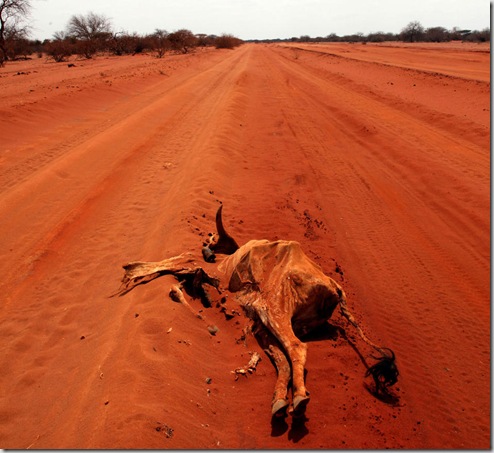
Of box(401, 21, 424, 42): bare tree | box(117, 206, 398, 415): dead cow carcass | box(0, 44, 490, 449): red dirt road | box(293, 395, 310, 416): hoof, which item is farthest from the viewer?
box(401, 21, 424, 42): bare tree

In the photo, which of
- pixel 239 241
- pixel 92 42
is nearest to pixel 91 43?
pixel 92 42

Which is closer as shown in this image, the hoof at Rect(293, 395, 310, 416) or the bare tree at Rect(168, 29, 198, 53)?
the hoof at Rect(293, 395, 310, 416)

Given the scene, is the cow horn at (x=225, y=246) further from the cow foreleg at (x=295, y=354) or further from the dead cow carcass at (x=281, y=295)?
the cow foreleg at (x=295, y=354)

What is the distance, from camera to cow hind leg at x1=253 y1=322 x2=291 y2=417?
11.2 feet

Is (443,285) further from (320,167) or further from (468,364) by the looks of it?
(320,167)

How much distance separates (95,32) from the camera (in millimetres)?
61188

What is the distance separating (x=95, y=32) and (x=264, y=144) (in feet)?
196

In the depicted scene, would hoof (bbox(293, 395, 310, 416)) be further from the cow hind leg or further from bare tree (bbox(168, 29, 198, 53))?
bare tree (bbox(168, 29, 198, 53))

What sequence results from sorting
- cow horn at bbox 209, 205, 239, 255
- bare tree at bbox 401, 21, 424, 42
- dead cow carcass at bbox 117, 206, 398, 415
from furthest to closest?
bare tree at bbox 401, 21, 424, 42 < cow horn at bbox 209, 205, 239, 255 < dead cow carcass at bbox 117, 206, 398, 415

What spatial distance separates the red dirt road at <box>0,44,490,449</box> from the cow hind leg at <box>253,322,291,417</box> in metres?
0.15

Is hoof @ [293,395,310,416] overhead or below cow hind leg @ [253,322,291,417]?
overhead

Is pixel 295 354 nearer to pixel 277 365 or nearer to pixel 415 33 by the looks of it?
pixel 277 365

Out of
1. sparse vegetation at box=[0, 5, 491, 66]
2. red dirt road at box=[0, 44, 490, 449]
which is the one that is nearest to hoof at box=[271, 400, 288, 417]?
red dirt road at box=[0, 44, 490, 449]

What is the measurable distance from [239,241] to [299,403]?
3555 millimetres
